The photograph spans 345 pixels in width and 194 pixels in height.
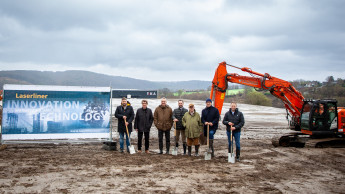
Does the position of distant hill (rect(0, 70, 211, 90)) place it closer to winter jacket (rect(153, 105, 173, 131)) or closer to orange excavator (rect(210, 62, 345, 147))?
orange excavator (rect(210, 62, 345, 147))

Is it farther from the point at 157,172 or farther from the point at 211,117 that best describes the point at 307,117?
the point at 157,172

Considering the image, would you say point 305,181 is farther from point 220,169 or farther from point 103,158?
point 103,158

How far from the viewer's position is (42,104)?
1010 cm

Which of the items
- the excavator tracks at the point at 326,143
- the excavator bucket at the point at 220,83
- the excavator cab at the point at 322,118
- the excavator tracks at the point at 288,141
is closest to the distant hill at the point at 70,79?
the excavator bucket at the point at 220,83

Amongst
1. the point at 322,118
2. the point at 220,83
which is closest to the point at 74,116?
the point at 220,83

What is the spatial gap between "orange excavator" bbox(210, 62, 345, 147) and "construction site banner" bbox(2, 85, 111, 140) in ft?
22.6

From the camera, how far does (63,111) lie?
1027 centimetres

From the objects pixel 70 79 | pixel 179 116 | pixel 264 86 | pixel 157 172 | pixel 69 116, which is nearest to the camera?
pixel 157 172

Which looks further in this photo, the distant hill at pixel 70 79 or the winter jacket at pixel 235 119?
the distant hill at pixel 70 79

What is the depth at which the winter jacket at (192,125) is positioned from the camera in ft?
29.5

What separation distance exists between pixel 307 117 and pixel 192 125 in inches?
242

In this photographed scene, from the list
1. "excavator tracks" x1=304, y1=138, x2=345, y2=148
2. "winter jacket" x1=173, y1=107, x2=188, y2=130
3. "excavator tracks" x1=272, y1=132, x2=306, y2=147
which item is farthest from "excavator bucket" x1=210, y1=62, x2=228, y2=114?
"winter jacket" x1=173, y1=107, x2=188, y2=130

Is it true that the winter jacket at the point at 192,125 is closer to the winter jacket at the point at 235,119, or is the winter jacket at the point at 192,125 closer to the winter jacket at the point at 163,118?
the winter jacket at the point at 163,118

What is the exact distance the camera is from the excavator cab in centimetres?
1198
